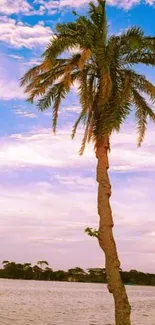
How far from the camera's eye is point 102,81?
859 inches

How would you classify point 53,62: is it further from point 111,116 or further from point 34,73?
point 111,116

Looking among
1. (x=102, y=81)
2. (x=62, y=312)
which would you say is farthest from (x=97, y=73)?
(x=62, y=312)

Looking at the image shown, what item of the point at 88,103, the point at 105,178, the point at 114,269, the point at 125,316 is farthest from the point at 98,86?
the point at 125,316

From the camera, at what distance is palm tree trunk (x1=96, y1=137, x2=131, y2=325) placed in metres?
20.8

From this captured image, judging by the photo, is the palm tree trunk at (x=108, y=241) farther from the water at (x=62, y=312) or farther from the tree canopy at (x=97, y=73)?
the water at (x=62, y=312)

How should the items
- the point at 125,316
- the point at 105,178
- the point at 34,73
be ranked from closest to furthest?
the point at 125,316 < the point at 105,178 < the point at 34,73

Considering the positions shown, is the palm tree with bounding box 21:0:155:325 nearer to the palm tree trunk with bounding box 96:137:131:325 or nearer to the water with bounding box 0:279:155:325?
the palm tree trunk with bounding box 96:137:131:325

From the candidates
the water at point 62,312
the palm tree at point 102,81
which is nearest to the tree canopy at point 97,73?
the palm tree at point 102,81

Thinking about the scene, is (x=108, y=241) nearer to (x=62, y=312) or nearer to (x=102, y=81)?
(x=102, y=81)

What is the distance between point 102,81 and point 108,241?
268 inches

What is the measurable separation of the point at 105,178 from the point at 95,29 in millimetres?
6644

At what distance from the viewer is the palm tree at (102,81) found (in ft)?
70.4

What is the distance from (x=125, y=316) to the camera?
67.7ft

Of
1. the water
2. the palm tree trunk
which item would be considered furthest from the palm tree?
the water
